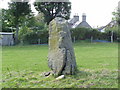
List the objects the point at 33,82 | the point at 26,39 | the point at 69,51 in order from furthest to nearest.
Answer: the point at 26,39, the point at 69,51, the point at 33,82

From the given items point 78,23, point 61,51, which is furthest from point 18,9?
point 61,51

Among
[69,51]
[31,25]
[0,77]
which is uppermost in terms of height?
[31,25]

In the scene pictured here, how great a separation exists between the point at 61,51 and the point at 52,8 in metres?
33.5

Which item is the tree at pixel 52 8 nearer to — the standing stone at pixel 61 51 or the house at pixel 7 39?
the house at pixel 7 39

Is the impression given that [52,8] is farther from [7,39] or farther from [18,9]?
[7,39]

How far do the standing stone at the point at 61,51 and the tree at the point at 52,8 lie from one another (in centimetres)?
3228

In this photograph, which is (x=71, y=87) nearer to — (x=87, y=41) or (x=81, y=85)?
(x=81, y=85)

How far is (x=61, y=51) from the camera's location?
23.8 feet

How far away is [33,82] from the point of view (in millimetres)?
6824

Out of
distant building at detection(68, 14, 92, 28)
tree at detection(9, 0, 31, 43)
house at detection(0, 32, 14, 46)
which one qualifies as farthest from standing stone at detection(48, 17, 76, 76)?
distant building at detection(68, 14, 92, 28)

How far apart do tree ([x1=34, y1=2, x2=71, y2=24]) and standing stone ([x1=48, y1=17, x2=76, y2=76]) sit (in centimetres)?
3228

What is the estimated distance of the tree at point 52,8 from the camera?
39.8 meters

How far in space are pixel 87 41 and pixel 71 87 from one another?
2991cm

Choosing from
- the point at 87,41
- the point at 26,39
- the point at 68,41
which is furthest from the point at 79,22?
the point at 68,41
